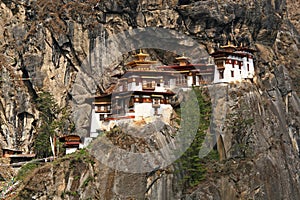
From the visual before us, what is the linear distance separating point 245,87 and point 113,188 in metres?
15.2

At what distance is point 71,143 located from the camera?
189 ft

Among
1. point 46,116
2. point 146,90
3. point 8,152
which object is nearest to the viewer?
point 146,90

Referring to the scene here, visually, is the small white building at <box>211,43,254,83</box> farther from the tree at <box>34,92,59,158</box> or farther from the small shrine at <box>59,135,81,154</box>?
the tree at <box>34,92,59,158</box>

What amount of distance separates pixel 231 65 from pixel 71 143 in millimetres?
15645

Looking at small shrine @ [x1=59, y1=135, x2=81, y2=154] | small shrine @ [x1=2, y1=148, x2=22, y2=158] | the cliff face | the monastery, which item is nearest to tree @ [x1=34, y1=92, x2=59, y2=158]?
the cliff face

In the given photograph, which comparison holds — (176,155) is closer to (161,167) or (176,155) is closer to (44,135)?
(161,167)

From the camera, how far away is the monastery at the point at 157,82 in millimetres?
57000

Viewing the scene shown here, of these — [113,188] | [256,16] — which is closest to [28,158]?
[113,188]

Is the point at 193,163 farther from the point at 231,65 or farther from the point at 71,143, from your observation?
the point at 231,65

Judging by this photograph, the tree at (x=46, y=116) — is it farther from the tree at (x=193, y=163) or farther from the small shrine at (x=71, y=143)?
the tree at (x=193, y=163)

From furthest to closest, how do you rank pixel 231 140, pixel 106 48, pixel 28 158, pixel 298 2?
pixel 298 2 → pixel 106 48 → pixel 28 158 → pixel 231 140

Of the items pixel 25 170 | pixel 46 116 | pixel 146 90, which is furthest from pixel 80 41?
pixel 25 170

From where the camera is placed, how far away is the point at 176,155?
5441 cm

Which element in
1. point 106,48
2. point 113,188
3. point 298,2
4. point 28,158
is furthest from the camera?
point 298,2
